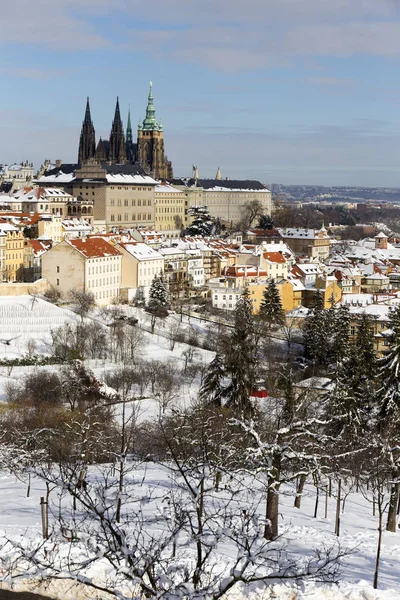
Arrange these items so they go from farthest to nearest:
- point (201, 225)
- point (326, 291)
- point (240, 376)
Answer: point (201, 225), point (326, 291), point (240, 376)

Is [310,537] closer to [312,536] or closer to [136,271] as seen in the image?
[312,536]

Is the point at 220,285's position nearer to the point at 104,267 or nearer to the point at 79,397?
the point at 104,267

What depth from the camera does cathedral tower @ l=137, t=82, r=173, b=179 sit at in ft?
383

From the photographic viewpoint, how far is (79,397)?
30688 millimetres

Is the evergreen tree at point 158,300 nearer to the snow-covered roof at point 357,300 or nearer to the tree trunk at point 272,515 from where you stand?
the snow-covered roof at point 357,300

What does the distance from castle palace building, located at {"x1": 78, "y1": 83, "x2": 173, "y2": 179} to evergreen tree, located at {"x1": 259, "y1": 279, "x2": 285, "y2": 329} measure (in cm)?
5604

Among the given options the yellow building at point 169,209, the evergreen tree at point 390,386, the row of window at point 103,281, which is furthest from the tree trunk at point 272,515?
the yellow building at point 169,209

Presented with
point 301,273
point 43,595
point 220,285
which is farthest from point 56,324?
point 43,595

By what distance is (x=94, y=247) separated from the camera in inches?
2090

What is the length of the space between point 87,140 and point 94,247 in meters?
58.9

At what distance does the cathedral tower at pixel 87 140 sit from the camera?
109m

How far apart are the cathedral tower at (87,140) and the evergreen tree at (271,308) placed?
59112 mm

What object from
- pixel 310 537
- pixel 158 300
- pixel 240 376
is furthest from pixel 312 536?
pixel 158 300

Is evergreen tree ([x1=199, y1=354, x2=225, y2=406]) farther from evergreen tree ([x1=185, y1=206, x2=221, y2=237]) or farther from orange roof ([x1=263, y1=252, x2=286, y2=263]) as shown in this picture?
evergreen tree ([x1=185, y1=206, x2=221, y2=237])
